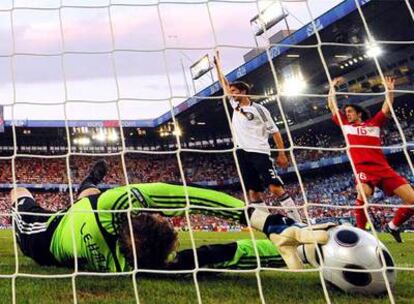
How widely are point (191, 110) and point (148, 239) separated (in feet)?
56.3

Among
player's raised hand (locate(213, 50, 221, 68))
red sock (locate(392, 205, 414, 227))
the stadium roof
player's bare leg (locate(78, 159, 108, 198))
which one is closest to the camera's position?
player's raised hand (locate(213, 50, 221, 68))

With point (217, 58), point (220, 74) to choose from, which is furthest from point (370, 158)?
point (217, 58)

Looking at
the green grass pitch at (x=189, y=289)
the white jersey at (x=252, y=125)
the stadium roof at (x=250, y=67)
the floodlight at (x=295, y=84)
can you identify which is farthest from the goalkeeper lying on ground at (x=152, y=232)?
the floodlight at (x=295, y=84)

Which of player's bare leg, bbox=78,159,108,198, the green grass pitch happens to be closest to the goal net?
the green grass pitch

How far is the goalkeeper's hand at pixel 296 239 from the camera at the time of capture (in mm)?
2342

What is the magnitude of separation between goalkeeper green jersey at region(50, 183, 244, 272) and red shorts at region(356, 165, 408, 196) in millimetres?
2150

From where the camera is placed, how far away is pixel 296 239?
2.37 metres

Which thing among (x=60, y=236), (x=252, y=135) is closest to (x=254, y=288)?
(x=60, y=236)

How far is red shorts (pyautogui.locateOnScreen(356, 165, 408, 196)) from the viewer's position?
14.4 ft

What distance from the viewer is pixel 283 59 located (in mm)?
18094

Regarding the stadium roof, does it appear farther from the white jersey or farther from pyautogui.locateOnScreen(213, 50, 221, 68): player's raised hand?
pyautogui.locateOnScreen(213, 50, 221, 68): player's raised hand

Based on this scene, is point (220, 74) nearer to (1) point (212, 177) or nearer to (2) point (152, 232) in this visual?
(2) point (152, 232)

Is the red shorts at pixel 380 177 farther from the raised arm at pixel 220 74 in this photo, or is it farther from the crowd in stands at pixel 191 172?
the crowd in stands at pixel 191 172

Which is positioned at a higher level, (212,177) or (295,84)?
(295,84)
